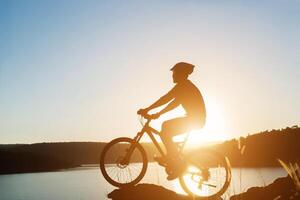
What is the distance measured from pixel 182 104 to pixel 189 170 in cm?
176

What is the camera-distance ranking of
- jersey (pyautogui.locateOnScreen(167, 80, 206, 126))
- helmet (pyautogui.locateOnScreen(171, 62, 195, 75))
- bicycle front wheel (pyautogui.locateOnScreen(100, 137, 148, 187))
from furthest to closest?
1. bicycle front wheel (pyautogui.locateOnScreen(100, 137, 148, 187))
2. helmet (pyautogui.locateOnScreen(171, 62, 195, 75))
3. jersey (pyautogui.locateOnScreen(167, 80, 206, 126))

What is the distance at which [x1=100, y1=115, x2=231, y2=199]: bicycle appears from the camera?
9.80 m

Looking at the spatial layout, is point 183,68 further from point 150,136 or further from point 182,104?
point 150,136

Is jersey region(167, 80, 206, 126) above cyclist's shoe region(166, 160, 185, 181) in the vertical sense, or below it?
above

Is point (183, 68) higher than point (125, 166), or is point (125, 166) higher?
point (183, 68)

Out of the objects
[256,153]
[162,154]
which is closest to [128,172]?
[162,154]

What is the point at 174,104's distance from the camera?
9.57 m

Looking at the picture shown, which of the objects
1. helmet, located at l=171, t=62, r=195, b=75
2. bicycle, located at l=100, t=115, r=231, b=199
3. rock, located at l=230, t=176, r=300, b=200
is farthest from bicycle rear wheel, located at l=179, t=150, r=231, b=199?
helmet, located at l=171, t=62, r=195, b=75

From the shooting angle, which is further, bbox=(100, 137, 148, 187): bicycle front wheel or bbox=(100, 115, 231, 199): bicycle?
bbox=(100, 137, 148, 187): bicycle front wheel

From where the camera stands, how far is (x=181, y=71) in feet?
31.4

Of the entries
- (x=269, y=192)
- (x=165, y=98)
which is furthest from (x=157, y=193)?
(x=269, y=192)

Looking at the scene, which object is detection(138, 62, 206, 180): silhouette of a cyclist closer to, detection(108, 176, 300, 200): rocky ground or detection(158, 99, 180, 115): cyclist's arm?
detection(158, 99, 180, 115): cyclist's arm

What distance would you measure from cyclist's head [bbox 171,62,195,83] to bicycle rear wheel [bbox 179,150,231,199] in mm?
2025

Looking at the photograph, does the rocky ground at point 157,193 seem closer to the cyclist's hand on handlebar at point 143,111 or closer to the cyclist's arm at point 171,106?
the cyclist's hand on handlebar at point 143,111
